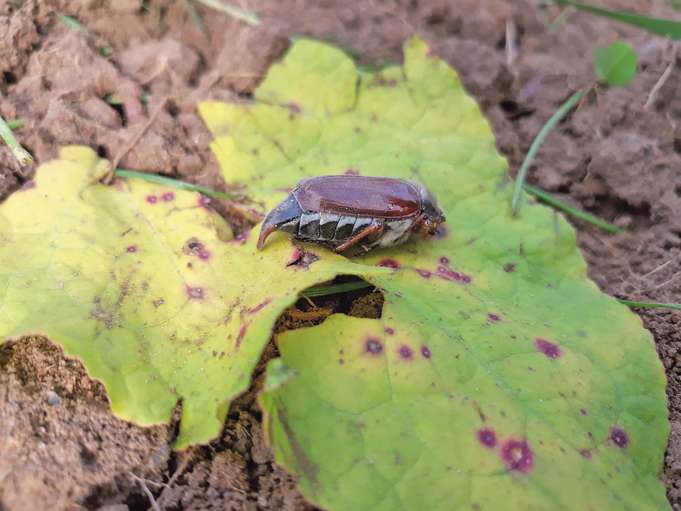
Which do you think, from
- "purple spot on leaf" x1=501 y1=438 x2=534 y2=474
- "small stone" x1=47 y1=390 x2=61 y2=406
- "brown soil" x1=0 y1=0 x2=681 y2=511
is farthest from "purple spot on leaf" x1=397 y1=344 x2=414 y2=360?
"small stone" x1=47 y1=390 x2=61 y2=406

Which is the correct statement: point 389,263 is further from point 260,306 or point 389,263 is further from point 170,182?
point 170,182

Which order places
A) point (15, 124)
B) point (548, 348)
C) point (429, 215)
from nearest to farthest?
point (548, 348) < point (429, 215) < point (15, 124)

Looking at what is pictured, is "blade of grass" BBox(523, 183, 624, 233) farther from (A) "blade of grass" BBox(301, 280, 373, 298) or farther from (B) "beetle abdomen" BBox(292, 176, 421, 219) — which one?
(A) "blade of grass" BBox(301, 280, 373, 298)

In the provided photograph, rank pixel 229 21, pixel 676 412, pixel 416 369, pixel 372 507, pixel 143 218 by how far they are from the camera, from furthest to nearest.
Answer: pixel 229 21
pixel 143 218
pixel 676 412
pixel 416 369
pixel 372 507

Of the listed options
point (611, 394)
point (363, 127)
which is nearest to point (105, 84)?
point (363, 127)

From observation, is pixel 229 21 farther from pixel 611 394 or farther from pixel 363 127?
pixel 611 394

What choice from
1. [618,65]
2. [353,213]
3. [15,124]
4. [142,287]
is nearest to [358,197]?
[353,213]
